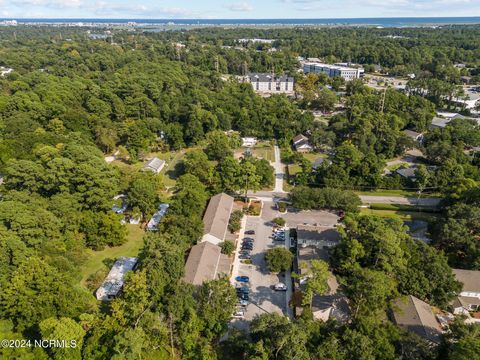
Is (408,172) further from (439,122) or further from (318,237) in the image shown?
(439,122)

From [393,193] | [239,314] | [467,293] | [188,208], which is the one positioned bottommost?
[239,314]

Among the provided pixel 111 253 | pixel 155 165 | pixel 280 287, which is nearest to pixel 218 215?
pixel 280 287

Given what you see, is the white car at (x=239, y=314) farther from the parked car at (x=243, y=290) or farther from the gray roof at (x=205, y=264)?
the gray roof at (x=205, y=264)

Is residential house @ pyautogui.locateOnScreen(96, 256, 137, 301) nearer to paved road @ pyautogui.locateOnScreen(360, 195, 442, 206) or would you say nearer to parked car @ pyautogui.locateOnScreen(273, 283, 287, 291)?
parked car @ pyautogui.locateOnScreen(273, 283, 287, 291)

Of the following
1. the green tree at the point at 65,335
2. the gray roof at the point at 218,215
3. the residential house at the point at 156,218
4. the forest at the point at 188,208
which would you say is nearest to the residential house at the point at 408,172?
the forest at the point at 188,208

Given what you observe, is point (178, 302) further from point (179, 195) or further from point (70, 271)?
point (179, 195)

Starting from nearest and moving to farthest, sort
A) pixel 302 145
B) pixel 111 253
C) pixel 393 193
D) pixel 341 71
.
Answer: pixel 111 253 → pixel 393 193 → pixel 302 145 → pixel 341 71

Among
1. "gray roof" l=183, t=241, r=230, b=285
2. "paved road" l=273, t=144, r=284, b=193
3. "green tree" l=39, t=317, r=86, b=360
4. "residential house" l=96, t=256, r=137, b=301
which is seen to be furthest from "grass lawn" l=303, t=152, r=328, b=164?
"green tree" l=39, t=317, r=86, b=360
